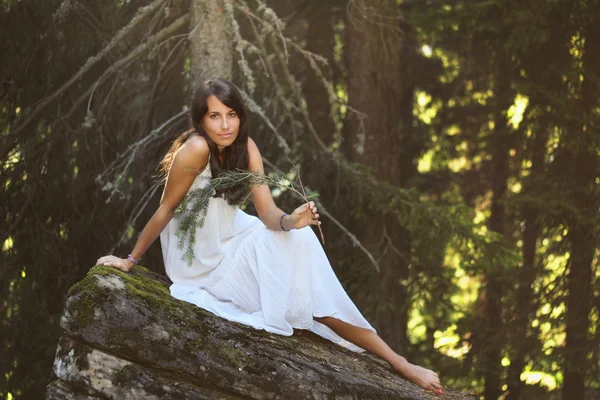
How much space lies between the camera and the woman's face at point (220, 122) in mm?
4934

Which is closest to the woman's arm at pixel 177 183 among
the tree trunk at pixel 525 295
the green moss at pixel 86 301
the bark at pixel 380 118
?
the green moss at pixel 86 301

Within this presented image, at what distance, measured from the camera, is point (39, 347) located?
822 cm

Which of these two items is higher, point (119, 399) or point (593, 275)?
point (593, 275)

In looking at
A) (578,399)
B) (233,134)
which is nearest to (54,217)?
(233,134)

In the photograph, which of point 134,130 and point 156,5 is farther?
point 134,130

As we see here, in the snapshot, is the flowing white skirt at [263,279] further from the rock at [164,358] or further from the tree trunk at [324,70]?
the tree trunk at [324,70]

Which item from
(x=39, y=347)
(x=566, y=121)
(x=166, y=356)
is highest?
(x=566, y=121)

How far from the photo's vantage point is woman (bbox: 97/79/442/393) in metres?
4.81

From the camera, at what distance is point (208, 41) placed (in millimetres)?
6562

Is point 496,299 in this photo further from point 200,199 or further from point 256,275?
point 200,199

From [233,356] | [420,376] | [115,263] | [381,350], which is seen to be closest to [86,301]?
[115,263]

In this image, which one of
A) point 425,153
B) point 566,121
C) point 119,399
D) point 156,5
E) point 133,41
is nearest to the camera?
point 119,399

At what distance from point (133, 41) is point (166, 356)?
14.1 ft

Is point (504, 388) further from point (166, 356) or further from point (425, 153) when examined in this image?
point (166, 356)
